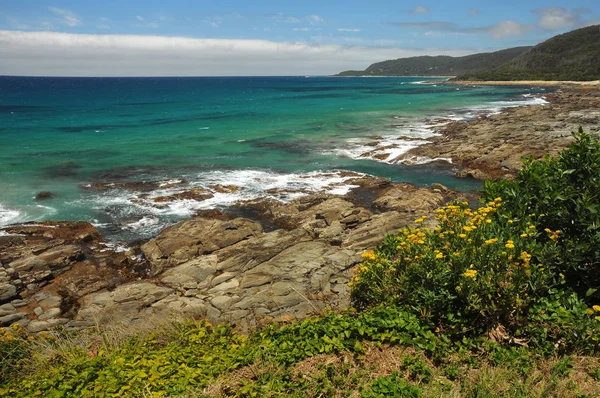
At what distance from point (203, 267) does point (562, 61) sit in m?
A: 172

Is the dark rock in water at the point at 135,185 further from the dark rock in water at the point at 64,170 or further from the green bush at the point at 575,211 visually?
the green bush at the point at 575,211

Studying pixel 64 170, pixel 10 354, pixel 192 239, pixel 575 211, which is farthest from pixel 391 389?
pixel 64 170

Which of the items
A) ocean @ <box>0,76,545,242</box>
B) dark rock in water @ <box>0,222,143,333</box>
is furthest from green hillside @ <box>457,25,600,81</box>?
dark rock in water @ <box>0,222,143,333</box>

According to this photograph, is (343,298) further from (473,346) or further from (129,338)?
(129,338)

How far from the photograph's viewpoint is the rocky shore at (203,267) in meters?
11.9

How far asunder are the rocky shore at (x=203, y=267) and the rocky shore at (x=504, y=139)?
10221mm

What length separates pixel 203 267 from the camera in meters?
15.3

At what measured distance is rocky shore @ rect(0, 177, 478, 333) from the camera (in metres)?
11.9

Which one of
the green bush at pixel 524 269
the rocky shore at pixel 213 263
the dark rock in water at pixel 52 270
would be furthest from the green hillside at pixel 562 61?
the dark rock in water at pixel 52 270

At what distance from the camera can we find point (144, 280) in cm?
1505

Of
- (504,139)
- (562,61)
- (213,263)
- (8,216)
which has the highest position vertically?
(562,61)

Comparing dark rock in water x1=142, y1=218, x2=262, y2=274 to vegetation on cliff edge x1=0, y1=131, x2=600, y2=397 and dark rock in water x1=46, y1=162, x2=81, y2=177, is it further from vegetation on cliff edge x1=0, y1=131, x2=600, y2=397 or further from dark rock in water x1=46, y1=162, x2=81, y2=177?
dark rock in water x1=46, y1=162, x2=81, y2=177

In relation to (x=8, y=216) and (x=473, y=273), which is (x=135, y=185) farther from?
(x=473, y=273)

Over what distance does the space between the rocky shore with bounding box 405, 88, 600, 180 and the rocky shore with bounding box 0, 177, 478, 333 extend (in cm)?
1022
